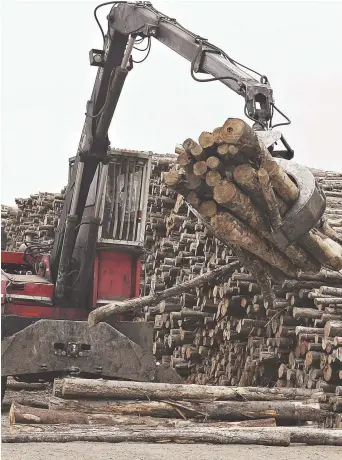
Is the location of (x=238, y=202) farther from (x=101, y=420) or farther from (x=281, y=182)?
(x=101, y=420)

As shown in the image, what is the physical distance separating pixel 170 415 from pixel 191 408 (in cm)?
26

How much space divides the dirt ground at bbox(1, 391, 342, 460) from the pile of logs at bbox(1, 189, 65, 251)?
40.6ft

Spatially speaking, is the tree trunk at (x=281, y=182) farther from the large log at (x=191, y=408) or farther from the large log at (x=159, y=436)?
the large log at (x=191, y=408)

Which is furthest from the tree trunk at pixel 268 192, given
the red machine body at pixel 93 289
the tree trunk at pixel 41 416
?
the red machine body at pixel 93 289

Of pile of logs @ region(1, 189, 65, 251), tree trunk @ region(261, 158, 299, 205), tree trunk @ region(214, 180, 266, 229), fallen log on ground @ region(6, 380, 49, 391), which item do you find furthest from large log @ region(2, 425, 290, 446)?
pile of logs @ region(1, 189, 65, 251)

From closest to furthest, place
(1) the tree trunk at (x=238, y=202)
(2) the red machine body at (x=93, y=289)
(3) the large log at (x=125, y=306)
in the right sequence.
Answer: (1) the tree trunk at (x=238, y=202)
(3) the large log at (x=125, y=306)
(2) the red machine body at (x=93, y=289)

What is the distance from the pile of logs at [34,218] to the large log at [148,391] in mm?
10555

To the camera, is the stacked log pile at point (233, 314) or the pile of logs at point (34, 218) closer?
the stacked log pile at point (233, 314)

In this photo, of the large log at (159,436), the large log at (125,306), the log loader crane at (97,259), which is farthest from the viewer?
the large log at (125,306)

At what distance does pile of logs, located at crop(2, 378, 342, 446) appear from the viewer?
23.3 ft

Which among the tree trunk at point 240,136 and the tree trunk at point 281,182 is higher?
the tree trunk at point 240,136

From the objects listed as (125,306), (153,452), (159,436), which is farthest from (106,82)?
(153,452)

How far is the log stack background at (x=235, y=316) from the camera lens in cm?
993

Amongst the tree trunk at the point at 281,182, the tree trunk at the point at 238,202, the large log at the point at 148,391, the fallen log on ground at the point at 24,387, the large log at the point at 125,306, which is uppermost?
the tree trunk at the point at 281,182
